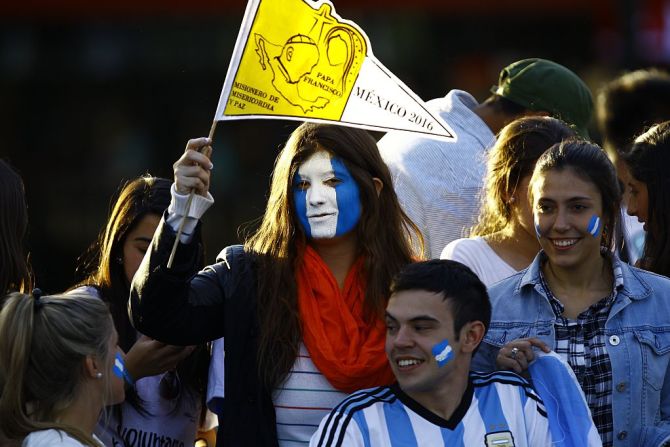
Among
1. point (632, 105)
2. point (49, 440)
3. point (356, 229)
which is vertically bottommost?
point (49, 440)

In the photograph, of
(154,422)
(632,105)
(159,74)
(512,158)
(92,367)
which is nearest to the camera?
(92,367)

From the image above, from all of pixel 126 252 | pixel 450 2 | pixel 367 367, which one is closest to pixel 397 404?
pixel 367 367

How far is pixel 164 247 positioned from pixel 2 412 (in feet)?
2.19

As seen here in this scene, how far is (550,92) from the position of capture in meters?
5.48

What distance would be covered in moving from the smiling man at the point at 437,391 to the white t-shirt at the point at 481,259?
59 centimetres

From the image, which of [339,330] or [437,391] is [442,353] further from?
[339,330]

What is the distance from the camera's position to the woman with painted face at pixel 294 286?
153 inches

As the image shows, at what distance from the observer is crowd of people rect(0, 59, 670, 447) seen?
3.67m

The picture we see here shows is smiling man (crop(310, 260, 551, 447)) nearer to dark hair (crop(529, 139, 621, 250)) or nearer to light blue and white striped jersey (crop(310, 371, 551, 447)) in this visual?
light blue and white striped jersey (crop(310, 371, 551, 447))

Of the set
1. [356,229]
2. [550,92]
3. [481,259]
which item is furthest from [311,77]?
[550,92]

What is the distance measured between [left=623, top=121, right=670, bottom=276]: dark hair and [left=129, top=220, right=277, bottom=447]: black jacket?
1.45 m

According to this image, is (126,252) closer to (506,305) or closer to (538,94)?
(506,305)

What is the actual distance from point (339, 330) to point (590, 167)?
36.8 inches

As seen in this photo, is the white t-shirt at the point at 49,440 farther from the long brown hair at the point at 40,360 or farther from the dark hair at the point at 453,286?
the dark hair at the point at 453,286
